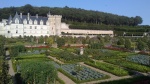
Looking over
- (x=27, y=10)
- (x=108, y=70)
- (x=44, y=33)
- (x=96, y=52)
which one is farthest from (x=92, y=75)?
(x=27, y=10)

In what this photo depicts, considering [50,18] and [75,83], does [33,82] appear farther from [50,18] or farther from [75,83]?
[50,18]

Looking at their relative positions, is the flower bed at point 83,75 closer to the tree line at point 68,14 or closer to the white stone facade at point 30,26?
the white stone facade at point 30,26

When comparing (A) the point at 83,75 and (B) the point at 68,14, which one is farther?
(B) the point at 68,14

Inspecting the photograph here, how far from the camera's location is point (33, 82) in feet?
54.0

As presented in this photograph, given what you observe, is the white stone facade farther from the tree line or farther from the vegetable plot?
the vegetable plot

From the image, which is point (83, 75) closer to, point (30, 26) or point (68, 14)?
point (30, 26)

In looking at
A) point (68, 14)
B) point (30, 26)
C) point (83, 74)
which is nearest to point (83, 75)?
point (83, 74)

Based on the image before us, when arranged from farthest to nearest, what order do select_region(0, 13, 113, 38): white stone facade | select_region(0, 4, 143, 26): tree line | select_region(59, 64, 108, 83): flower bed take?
1. select_region(0, 4, 143, 26): tree line
2. select_region(0, 13, 113, 38): white stone facade
3. select_region(59, 64, 108, 83): flower bed

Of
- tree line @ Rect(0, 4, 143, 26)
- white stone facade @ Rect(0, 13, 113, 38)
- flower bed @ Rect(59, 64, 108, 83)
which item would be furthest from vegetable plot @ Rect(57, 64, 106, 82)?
tree line @ Rect(0, 4, 143, 26)

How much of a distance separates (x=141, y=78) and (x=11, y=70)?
1444 cm

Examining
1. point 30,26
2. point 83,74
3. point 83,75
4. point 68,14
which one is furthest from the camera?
point 68,14

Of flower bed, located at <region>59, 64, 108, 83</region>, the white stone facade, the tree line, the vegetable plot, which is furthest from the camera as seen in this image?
the tree line

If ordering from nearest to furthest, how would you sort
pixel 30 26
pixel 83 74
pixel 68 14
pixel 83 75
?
pixel 83 75 < pixel 83 74 < pixel 30 26 < pixel 68 14

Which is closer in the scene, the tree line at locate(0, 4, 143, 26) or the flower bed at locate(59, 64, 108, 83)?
the flower bed at locate(59, 64, 108, 83)
